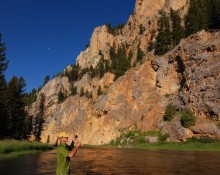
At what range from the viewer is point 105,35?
169 meters

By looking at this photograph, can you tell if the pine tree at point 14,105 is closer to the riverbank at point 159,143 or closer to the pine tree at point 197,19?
the riverbank at point 159,143

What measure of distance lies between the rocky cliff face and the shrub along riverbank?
1.72 m

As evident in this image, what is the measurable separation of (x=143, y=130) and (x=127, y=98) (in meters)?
19.1

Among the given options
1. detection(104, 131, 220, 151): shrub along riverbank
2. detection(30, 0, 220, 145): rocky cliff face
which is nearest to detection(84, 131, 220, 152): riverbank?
detection(104, 131, 220, 151): shrub along riverbank

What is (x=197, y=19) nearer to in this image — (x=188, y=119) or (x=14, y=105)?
(x=188, y=119)

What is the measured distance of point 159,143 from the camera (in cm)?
5875

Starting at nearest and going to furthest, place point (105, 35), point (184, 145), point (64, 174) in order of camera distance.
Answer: point (64, 174), point (184, 145), point (105, 35)

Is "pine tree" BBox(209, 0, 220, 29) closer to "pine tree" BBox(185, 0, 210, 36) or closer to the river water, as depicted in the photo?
"pine tree" BBox(185, 0, 210, 36)

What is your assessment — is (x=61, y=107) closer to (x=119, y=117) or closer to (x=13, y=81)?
(x=119, y=117)

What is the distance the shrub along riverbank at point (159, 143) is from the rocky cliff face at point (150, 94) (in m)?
1.72

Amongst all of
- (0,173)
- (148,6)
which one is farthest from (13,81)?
(148,6)

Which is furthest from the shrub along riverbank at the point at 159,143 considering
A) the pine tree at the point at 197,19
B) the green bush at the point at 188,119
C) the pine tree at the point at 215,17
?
the pine tree at the point at 197,19

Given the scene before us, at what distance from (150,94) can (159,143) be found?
23276mm

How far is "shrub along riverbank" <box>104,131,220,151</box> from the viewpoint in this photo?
160 ft
